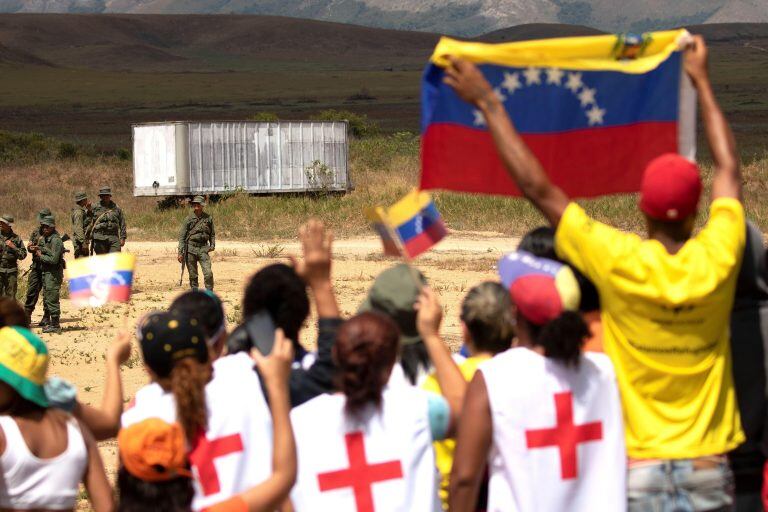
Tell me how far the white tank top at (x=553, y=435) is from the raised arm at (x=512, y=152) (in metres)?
0.49

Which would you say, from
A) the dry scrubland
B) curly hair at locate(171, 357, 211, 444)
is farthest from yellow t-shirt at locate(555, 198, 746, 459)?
the dry scrubland

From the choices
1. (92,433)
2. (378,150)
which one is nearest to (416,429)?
(92,433)

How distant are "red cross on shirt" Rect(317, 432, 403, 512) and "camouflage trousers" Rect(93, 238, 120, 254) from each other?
47.2 ft

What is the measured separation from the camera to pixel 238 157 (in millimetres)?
32281

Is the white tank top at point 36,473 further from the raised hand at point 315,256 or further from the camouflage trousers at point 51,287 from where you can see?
the camouflage trousers at point 51,287

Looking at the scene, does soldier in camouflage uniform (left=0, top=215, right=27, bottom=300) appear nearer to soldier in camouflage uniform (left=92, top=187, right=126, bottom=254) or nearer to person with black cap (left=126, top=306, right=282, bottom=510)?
soldier in camouflage uniform (left=92, top=187, right=126, bottom=254)

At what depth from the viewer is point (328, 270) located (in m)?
4.47

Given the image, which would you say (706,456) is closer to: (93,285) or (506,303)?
(506,303)

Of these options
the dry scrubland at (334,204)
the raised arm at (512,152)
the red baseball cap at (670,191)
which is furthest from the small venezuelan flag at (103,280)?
the dry scrubland at (334,204)

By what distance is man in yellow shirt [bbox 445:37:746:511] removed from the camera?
3924mm

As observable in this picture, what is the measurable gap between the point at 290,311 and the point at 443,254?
19.0m

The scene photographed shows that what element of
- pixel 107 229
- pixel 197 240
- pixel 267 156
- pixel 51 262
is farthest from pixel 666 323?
pixel 267 156

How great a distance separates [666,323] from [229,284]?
16.7m

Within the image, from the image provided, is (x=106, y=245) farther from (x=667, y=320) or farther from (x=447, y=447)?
(x=667, y=320)
